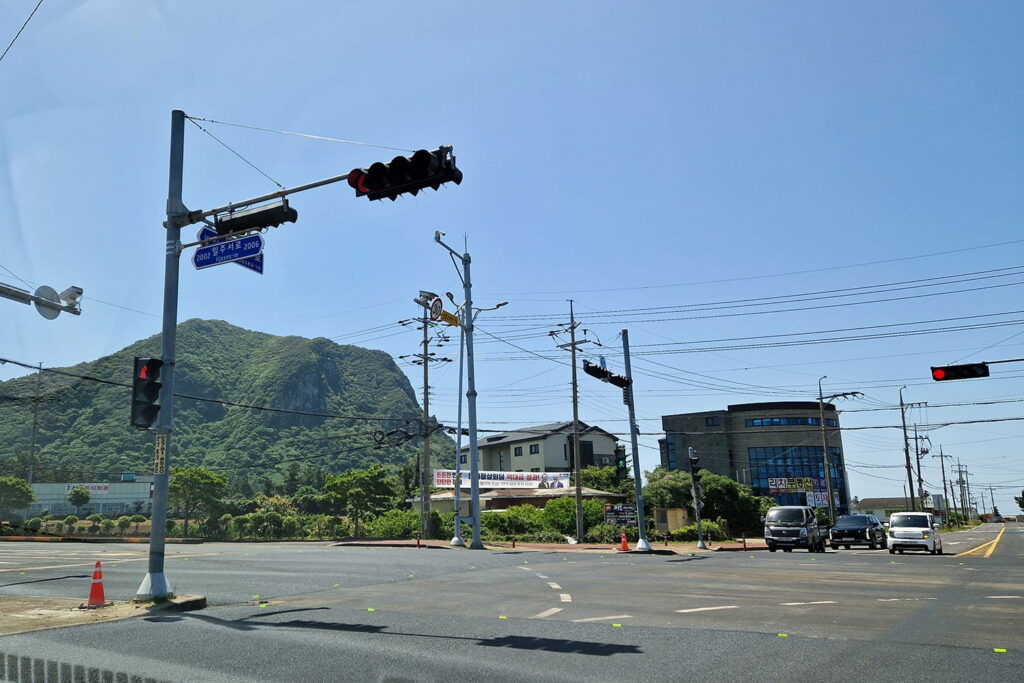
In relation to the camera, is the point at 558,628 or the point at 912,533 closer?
the point at 558,628

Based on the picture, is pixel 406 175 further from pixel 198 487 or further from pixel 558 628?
pixel 198 487

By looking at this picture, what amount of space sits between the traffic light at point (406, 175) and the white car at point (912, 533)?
2843 cm

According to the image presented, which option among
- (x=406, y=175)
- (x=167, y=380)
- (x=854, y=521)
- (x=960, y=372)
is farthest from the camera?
(x=854, y=521)

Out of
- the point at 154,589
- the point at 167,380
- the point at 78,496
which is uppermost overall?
the point at 167,380

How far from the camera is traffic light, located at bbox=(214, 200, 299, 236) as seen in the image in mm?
11555

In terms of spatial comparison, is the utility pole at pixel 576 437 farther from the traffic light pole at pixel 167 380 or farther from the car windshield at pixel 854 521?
the traffic light pole at pixel 167 380

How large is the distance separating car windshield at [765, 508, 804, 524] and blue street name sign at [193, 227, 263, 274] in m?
28.4

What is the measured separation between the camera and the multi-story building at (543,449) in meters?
78.2

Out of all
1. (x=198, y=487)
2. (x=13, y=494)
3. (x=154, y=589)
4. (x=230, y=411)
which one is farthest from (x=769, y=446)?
→ (x=230, y=411)

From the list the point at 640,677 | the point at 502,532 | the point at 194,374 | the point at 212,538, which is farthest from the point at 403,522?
the point at 194,374

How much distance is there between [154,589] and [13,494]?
235 ft

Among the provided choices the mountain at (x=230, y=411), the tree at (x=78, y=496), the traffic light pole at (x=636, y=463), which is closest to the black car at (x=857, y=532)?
the traffic light pole at (x=636, y=463)

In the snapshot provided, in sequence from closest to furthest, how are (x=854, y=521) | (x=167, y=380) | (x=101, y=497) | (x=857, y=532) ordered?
(x=167, y=380), (x=857, y=532), (x=854, y=521), (x=101, y=497)

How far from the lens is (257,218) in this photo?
11.8m
